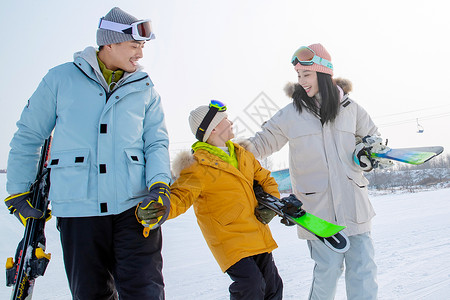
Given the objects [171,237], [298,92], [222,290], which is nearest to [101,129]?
[298,92]

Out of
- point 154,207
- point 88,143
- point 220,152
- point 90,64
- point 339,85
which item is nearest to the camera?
point 154,207

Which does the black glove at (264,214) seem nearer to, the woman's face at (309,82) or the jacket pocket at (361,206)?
the jacket pocket at (361,206)

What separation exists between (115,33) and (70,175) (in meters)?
0.87

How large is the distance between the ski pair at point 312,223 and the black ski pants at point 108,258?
0.87 meters

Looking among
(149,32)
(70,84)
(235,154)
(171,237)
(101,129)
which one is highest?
(149,32)

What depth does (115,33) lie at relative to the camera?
2.00 metres

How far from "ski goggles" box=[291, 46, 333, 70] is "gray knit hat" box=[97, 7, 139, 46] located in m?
1.38

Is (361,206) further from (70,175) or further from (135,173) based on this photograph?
(70,175)

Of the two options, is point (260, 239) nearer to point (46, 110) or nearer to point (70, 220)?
point (70, 220)

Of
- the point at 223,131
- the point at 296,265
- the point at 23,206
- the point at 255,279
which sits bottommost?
the point at 296,265

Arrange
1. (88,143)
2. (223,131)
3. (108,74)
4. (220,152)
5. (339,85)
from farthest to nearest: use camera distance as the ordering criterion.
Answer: (339,85) → (223,131) → (220,152) → (108,74) → (88,143)

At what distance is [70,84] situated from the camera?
1.90 meters

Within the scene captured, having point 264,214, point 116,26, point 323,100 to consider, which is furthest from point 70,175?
point 323,100

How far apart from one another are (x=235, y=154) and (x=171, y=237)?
5788 millimetres
